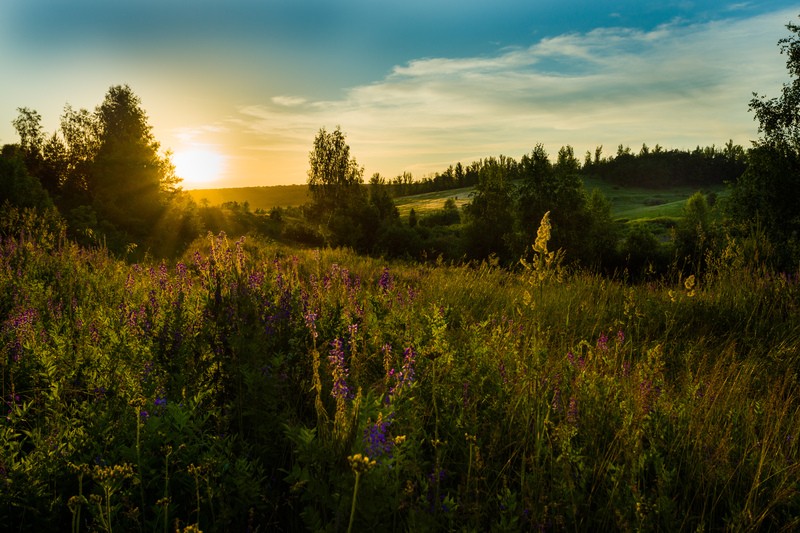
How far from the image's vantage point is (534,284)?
3.07 meters

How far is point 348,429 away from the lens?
2.12 meters

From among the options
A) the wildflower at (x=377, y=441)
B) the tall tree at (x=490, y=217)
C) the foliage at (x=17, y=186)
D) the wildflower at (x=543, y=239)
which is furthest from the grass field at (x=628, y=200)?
the wildflower at (x=377, y=441)

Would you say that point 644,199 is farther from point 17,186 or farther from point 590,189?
point 17,186

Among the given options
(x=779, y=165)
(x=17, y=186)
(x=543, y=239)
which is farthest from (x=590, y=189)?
(x=543, y=239)

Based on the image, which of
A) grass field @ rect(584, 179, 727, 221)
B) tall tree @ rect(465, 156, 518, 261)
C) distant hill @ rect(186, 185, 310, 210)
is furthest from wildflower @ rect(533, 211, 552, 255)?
distant hill @ rect(186, 185, 310, 210)

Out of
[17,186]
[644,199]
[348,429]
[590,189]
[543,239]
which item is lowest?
[348,429]

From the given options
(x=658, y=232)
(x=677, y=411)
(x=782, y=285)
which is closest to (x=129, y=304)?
(x=677, y=411)

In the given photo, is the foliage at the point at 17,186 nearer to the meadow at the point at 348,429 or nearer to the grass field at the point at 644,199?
the meadow at the point at 348,429

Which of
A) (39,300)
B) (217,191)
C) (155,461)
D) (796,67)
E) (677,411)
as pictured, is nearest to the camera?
(155,461)

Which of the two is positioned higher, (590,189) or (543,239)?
(590,189)

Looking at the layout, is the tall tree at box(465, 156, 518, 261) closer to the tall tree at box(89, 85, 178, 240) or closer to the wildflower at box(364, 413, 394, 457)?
the tall tree at box(89, 85, 178, 240)

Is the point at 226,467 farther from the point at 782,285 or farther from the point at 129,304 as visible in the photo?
the point at 782,285

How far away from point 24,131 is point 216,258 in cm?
5376

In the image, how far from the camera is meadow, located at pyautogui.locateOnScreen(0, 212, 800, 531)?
6.31 feet
